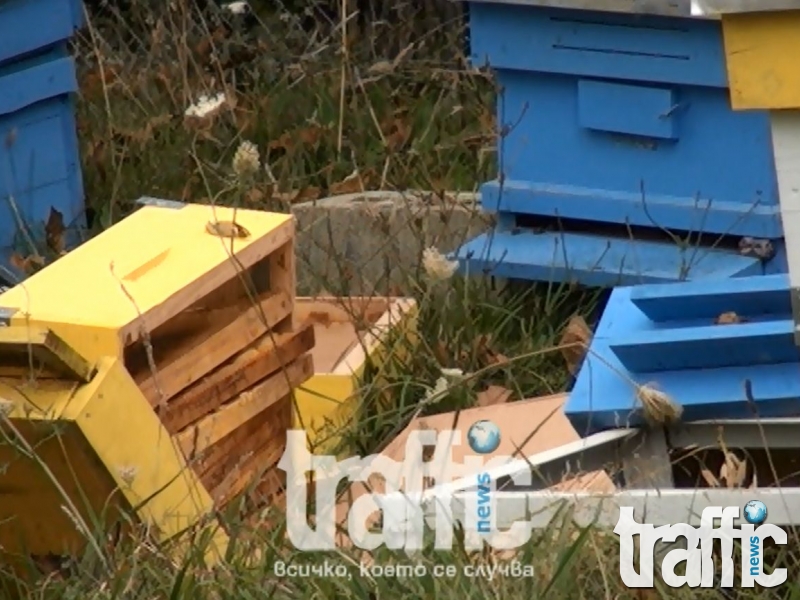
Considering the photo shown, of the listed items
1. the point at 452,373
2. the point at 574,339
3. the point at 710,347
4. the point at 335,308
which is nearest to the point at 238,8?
the point at 335,308

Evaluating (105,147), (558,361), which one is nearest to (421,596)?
(558,361)

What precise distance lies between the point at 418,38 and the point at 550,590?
358 cm

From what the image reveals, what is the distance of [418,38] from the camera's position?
5398 millimetres

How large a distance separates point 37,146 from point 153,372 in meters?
1.61

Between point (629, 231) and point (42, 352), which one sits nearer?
point (42, 352)

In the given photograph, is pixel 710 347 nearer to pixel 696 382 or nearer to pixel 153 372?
pixel 696 382

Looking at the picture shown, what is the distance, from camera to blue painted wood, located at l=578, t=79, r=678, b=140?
10.4 feet

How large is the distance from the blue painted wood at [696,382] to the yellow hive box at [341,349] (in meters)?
0.49

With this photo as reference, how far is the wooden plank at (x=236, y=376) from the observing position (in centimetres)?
253

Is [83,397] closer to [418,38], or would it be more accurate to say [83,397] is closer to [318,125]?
[318,125]

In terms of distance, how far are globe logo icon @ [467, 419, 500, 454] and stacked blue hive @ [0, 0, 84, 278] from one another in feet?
4.53

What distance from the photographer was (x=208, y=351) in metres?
2.59

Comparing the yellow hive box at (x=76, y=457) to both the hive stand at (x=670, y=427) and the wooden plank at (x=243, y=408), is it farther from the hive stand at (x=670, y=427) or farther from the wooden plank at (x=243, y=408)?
the hive stand at (x=670, y=427)

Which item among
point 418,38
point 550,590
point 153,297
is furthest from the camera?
point 418,38
